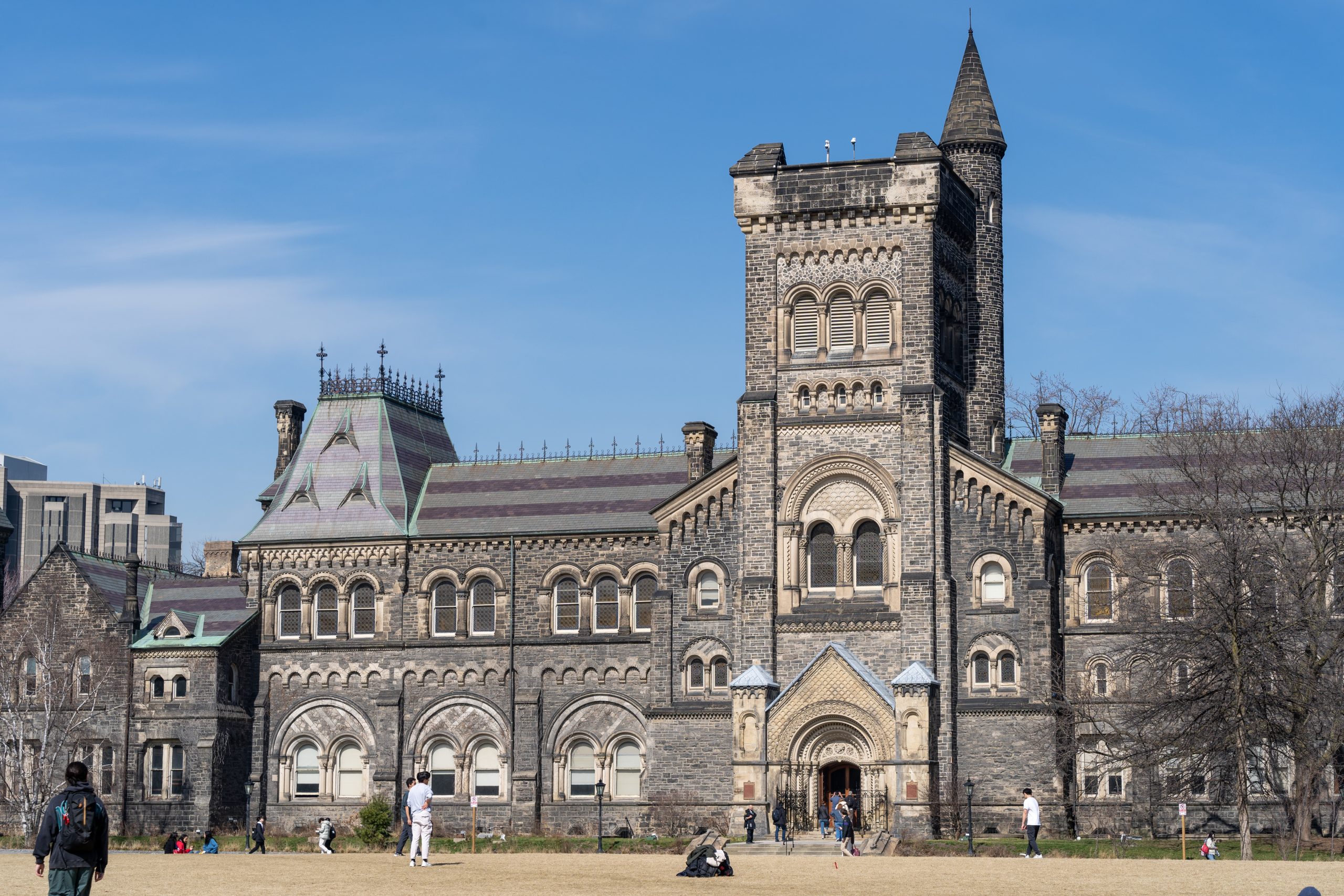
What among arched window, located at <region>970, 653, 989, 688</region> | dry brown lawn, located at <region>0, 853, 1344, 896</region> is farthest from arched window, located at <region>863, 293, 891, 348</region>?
dry brown lawn, located at <region>0, 853, 1344, 896</region>

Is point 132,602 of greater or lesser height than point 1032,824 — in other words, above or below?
above

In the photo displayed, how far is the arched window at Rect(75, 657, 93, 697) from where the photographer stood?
6384cm

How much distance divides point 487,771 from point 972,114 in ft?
91.8

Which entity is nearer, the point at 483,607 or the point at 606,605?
the point at 606,605

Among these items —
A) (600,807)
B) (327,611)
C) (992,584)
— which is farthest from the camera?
(327,611)

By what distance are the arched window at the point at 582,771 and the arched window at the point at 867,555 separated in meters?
11.2

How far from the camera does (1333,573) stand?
52.6 metres

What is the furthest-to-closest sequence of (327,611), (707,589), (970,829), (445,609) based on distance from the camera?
(327,611) → (445,609) → (707,589) → (970,829)

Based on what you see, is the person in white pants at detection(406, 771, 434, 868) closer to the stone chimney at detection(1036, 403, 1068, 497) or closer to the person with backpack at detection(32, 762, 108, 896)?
the person with backpack at detection(32, 762, 108, 896)

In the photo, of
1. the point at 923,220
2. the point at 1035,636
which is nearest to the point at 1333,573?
the point at 1035,636

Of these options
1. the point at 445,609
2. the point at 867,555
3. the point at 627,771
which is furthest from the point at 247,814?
the point at 867,555

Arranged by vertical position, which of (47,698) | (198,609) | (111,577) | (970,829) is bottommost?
(970,829)

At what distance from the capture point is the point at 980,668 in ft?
179

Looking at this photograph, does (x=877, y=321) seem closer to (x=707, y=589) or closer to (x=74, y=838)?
(x=707, y=589)
